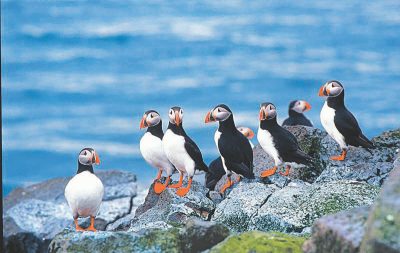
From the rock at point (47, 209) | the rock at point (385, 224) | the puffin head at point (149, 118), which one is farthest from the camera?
the rock at point (47, 209)

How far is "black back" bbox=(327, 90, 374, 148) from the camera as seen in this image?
11047mm

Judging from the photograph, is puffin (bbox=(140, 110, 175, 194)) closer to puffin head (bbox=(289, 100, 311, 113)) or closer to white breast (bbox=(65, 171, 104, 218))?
white breast (bbox=(65, 171, 104, 218))

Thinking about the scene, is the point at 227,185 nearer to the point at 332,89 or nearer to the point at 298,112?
the point at 332,89

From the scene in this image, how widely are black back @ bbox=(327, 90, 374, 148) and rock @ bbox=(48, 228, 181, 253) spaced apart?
3845 millimetres

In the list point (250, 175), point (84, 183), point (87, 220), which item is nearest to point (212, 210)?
point (250, 175)

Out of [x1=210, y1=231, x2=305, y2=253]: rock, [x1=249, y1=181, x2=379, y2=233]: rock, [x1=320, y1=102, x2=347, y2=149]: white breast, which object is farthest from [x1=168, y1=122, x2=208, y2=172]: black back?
[x1=210, y1=231, x2=305, y2=253]: rock

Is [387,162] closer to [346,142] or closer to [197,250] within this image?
[346,142]

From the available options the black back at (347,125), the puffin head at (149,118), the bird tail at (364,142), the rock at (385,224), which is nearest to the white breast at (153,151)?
the puffin head at (149,118)

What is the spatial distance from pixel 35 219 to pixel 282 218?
7123 millimetres

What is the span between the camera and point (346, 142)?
11195 mm

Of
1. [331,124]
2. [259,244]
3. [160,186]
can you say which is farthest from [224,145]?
[259,244]

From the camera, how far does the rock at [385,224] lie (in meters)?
5.64

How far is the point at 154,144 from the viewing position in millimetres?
11008

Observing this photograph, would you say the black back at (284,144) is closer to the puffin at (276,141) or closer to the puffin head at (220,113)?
the puffin at (276,141)
